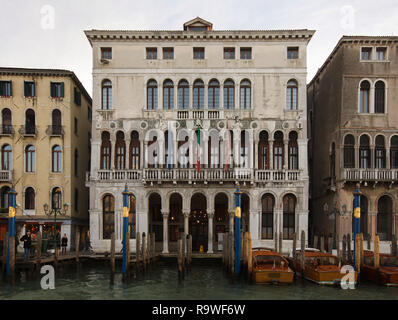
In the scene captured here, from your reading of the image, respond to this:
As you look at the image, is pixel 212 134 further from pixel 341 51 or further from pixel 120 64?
pixel 341 51

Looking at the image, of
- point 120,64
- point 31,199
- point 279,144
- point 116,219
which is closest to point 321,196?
point 279,144

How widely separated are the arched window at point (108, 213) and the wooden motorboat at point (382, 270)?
14540 millimetres

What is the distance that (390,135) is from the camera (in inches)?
1097

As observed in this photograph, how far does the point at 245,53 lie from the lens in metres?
29.1

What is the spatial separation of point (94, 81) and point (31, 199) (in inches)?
325

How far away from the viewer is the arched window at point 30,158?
29.7 metres

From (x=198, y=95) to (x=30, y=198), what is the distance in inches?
478

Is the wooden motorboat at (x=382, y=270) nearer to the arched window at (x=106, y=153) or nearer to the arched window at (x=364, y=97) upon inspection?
the arched window at (x=364, y=97)

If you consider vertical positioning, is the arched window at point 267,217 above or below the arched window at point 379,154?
below

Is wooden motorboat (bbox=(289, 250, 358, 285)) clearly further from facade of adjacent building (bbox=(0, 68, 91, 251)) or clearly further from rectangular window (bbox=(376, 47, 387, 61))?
facade of adjacent building (bbox=(0, 68, 91, 251))

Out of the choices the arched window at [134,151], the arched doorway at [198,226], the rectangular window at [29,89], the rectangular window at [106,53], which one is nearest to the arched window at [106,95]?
the rectangular window at [106,53]

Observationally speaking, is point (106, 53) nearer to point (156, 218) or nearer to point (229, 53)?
point (229, 53)

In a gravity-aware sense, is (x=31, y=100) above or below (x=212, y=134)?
above

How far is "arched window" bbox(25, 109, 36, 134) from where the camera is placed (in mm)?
29609
